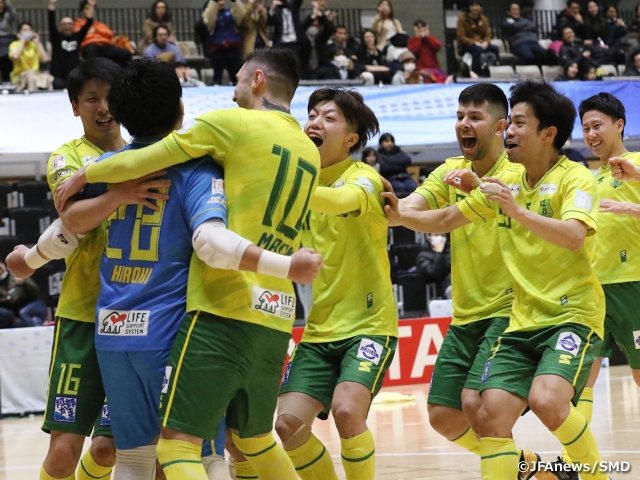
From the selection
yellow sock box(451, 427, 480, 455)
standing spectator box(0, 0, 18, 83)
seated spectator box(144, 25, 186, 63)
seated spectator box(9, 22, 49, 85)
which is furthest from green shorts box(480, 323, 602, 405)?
standing spectator box(0, 0, 18, 83)

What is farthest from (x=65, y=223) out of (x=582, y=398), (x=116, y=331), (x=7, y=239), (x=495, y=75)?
(x=495, y=75)

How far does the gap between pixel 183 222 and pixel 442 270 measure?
10879 millimetres

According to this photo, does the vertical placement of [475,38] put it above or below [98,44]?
below

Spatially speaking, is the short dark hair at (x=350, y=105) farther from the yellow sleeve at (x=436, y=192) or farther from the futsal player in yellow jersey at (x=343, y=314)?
the yellow sleeve at (x=436, y=192)

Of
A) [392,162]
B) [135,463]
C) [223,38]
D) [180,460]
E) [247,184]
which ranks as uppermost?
[223,38]

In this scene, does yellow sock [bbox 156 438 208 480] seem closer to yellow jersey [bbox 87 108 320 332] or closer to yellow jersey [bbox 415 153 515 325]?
yellow jersey [bbox 87 108 320 332]

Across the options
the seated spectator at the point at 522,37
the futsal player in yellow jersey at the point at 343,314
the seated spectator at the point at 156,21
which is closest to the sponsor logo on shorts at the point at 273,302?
the futsal player in yellow jersey at the point at 343,314

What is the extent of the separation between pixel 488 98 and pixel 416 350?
25.3ft

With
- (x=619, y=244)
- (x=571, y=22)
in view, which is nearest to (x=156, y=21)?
(x=571, y=22)

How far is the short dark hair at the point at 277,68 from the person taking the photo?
4320 mm

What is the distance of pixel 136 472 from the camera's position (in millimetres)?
4008

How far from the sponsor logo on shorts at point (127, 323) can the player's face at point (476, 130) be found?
2.52 metres

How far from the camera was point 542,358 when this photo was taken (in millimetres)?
4992

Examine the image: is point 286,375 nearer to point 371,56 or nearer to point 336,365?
point 336,365
